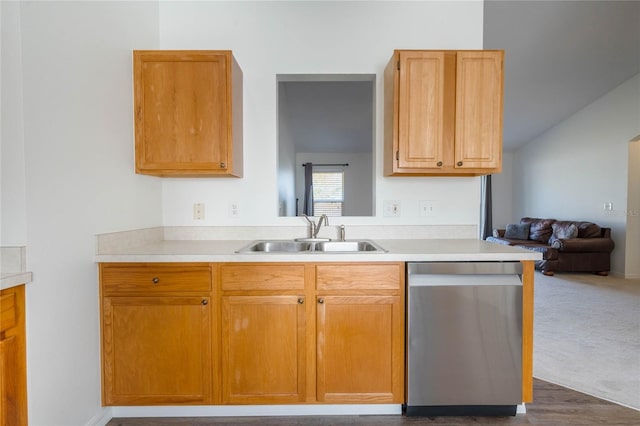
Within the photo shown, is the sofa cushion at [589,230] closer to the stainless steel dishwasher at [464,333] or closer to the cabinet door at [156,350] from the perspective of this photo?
the stainless steel dishwasher at [464,333]

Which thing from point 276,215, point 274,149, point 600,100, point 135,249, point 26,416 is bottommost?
point 26,416

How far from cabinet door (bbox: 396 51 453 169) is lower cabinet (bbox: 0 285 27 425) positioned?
6.17ft

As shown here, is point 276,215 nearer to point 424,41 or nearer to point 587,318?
point 424,41

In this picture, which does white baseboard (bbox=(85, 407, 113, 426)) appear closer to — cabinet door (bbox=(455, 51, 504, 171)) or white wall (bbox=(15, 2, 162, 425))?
white wall (bbox=(15, 2, 162, 425))

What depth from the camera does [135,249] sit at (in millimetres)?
1903

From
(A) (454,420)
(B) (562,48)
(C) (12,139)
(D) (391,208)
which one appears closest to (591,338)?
(A) (454,420)

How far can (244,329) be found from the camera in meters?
1.78

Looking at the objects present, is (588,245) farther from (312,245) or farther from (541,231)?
(312,245)

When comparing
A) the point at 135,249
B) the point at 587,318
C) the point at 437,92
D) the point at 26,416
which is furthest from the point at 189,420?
the point at 587,318

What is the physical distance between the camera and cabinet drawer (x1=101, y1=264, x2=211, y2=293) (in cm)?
176

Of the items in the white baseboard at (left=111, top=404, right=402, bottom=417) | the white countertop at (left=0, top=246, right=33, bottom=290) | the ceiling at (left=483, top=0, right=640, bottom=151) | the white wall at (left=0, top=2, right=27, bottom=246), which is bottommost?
the white baseboard at (left=111, top=404, right=402, bottom=417)

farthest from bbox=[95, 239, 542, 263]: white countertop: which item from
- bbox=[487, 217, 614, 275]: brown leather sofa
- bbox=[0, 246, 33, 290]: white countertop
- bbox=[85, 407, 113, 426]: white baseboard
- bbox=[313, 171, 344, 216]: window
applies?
bbox=[313, 171, 344, 216]: window

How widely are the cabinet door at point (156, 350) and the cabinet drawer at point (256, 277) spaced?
0.16 metres

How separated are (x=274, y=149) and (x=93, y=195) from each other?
1.13 m
